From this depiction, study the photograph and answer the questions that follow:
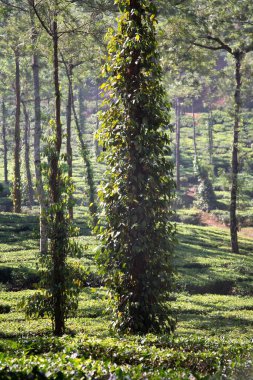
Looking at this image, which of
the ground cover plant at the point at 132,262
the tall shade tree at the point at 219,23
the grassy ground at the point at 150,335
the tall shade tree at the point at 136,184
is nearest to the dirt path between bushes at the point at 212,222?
the grassy ground at the point at 150,335

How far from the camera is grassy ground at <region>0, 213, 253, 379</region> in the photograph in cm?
763

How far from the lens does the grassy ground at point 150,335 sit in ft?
25.0

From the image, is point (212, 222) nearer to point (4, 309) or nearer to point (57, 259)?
point (4, 309)

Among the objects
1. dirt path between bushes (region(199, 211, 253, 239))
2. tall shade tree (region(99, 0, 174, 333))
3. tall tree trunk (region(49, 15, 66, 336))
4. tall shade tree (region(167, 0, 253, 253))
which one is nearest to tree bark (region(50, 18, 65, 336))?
tall tree trunk (region(49, 15, 66, 336))

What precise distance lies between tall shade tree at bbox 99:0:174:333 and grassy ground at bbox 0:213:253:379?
0.81m

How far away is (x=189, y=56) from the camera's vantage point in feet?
105

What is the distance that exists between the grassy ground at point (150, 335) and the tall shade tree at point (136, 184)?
0.81 m

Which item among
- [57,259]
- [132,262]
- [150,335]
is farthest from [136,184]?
[150,335]

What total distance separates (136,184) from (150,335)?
3.76 metres

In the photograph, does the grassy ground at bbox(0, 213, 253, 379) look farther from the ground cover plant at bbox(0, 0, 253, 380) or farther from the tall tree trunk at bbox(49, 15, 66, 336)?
the tall tree trunk at bbox(49, 15, 66, 336)

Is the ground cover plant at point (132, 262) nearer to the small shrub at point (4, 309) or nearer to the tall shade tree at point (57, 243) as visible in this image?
the small shrub at point (4, 309)

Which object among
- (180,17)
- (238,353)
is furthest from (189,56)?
(238,353)

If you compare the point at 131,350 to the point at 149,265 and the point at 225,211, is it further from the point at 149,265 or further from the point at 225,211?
the point at 225,211

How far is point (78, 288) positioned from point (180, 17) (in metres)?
21.9
